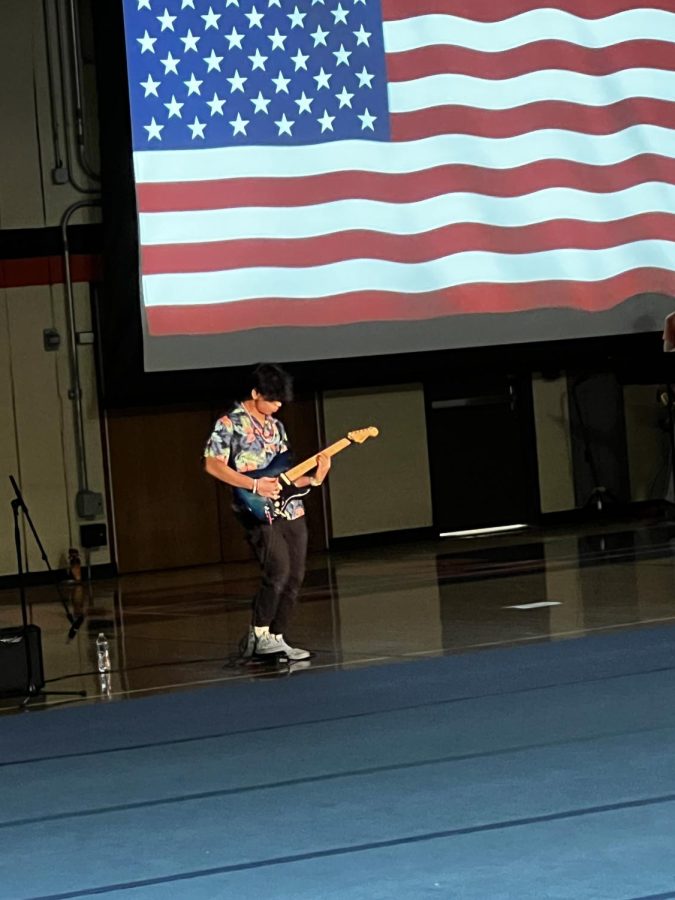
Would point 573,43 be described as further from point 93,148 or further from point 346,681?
point 93,148

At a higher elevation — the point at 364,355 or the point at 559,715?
the point at 364,355

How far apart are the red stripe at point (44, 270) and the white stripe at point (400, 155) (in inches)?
255

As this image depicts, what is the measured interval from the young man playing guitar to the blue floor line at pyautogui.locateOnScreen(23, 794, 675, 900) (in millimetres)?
3920

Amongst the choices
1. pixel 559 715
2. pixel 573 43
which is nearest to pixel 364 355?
pixel 573 43

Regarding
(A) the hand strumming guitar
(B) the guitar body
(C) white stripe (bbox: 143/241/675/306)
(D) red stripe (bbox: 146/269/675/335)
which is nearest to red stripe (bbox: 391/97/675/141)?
(C) white stripe (bbox: 143/241/675/306)

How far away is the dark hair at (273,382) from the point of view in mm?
9383

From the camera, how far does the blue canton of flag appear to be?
10.2 metres

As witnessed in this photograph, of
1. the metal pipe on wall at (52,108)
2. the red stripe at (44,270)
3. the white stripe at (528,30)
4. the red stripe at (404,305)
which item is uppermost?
the metal pipe on wall at (52,108)

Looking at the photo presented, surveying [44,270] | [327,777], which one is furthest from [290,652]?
[44,270]

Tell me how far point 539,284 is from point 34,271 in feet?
22.8

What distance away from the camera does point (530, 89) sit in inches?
430

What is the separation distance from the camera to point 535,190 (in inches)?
428

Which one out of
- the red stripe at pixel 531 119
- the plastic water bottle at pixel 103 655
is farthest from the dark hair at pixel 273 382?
the red stripe at pixel 531 119

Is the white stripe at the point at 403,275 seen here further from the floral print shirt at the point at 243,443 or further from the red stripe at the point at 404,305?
the floral print shirt at the point at 243,443
